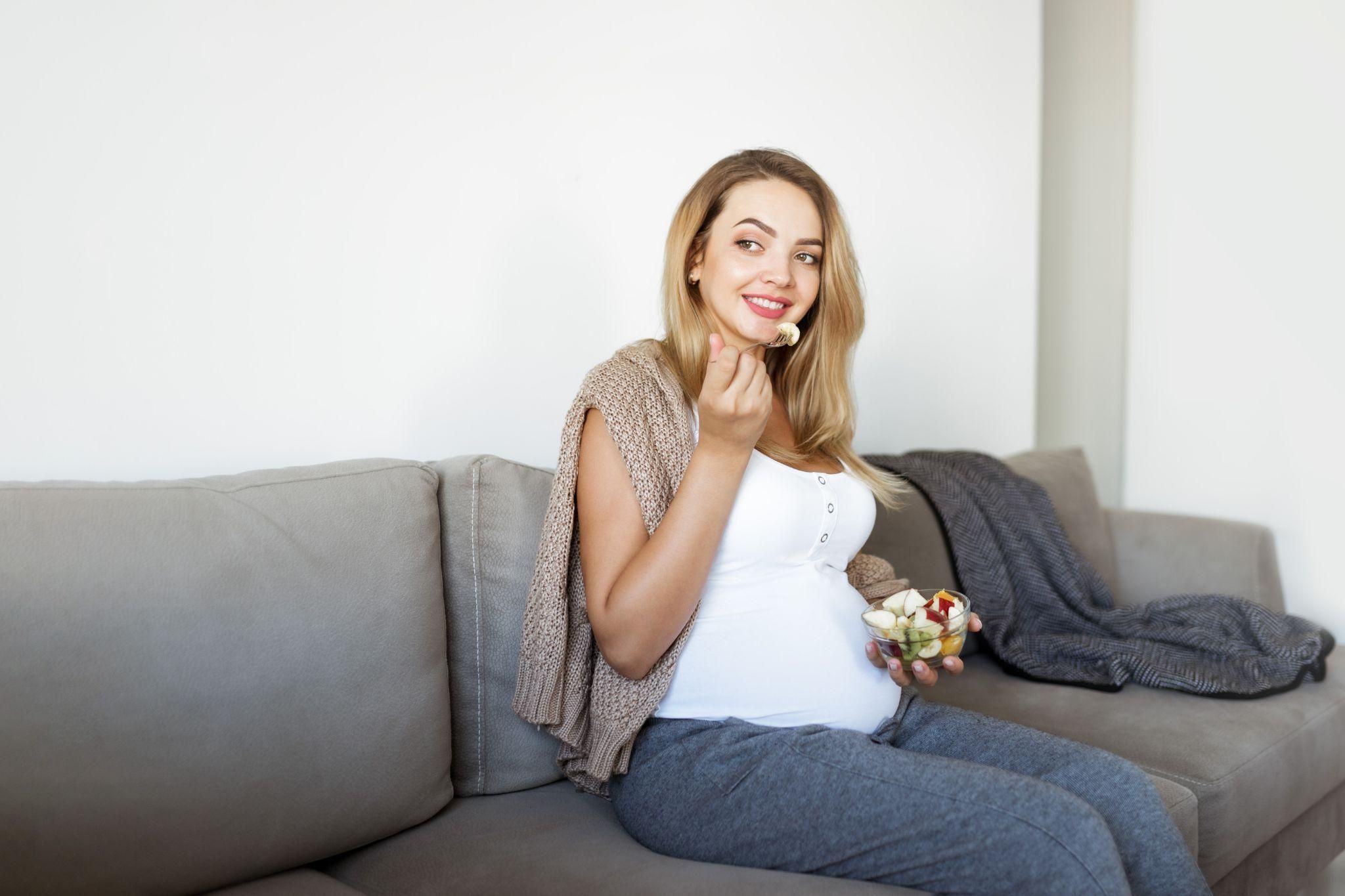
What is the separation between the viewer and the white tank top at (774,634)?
4.17 feet

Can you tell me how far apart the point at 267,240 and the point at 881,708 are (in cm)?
111

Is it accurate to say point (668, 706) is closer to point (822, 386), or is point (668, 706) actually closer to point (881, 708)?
point (881, 708)

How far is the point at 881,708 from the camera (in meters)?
1.34

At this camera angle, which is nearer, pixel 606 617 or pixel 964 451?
pixel 606 617

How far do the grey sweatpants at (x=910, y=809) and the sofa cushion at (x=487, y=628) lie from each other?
179 millimetres

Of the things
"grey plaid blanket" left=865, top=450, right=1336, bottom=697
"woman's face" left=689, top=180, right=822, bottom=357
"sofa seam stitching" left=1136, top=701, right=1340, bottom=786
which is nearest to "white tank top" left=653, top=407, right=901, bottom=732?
"woman's face" left=689, top=180, right=822, bottom=357

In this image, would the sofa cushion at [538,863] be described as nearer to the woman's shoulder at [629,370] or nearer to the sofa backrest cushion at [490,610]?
the sofa backrest cushion at [490,610]

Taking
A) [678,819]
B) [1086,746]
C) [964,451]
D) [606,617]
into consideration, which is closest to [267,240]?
[606,617]

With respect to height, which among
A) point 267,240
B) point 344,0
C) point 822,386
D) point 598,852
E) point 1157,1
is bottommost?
point 598,852

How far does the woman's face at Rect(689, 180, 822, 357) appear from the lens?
4.83 feet

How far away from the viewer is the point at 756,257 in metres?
1.48

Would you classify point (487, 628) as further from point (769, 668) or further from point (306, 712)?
point (769, 668)

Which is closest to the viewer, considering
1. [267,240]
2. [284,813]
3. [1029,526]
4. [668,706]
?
[284,813]

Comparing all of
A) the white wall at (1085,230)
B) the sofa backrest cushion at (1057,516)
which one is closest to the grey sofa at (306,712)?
the sofa backrest cushion at (1057,516)
